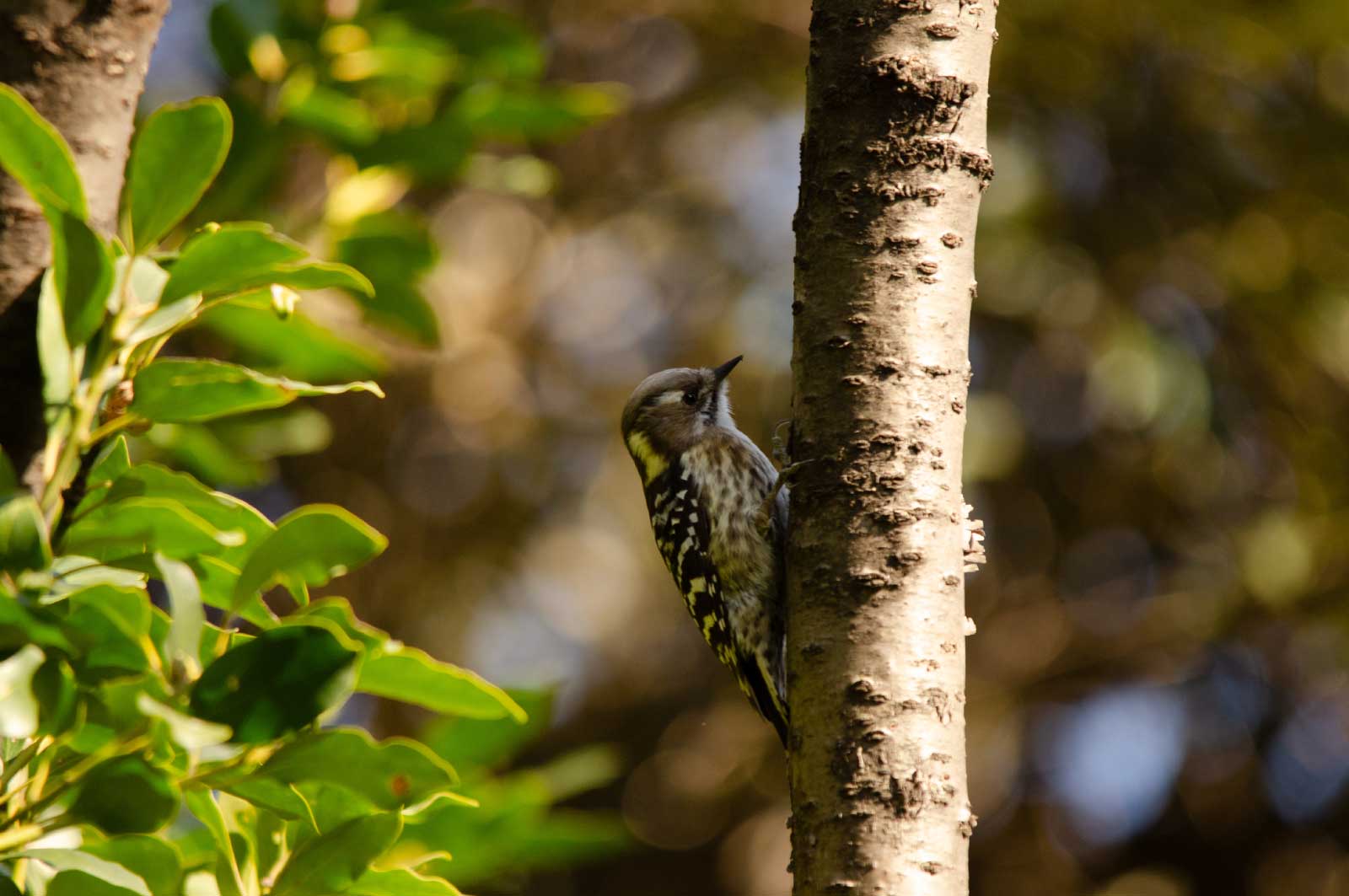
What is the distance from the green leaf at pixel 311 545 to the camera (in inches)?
45.4

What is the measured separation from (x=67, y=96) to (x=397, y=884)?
107 centimetres

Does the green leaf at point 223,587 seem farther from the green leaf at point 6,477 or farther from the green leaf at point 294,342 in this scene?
the green leaf at point 294,342

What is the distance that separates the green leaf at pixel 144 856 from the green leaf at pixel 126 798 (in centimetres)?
6

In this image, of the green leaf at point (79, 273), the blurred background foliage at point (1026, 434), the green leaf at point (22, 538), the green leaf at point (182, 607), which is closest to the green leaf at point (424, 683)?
the green leaf at point (182, 607)

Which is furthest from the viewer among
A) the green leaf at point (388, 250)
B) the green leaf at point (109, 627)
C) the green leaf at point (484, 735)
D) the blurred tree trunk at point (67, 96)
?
the green leaf at point (388, 250)

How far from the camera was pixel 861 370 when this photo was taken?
1.74m

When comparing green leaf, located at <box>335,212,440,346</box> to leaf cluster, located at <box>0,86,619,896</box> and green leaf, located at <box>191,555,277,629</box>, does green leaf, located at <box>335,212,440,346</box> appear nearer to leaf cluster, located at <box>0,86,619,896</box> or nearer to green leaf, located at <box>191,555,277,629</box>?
leaf cluster, located at <box>0,86,619,896</box>

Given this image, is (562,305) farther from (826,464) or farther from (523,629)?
(826,464)

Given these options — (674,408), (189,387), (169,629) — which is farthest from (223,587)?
(674,408)

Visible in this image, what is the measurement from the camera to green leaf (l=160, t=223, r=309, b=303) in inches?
52.5

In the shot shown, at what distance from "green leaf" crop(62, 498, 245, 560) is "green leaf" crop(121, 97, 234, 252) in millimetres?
298

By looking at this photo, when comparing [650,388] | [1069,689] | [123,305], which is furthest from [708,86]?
[123,305]

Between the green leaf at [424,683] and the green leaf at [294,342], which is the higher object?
the green leaf at [294,342]

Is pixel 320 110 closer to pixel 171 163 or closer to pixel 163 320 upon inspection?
pixel 171 163
